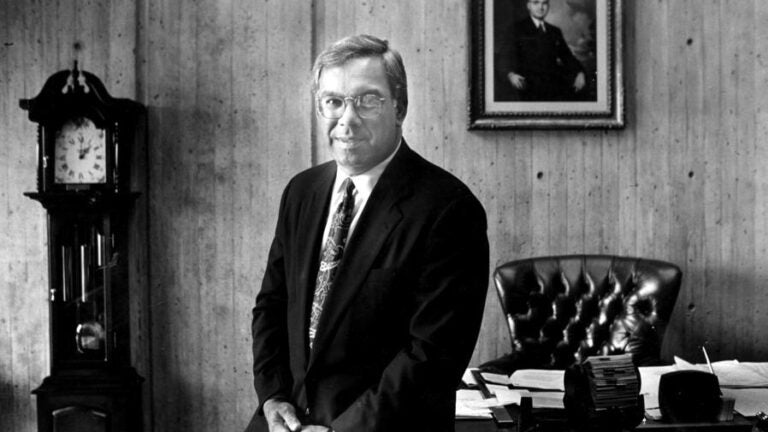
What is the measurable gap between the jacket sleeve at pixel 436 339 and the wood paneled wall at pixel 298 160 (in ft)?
6.17

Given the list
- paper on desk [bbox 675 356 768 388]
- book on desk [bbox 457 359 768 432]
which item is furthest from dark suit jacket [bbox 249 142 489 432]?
paper on desk [bbox 675 356 768 388]

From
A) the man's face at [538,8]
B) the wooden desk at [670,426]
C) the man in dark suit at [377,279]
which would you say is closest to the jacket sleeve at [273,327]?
the man in dark suit at [377,279]

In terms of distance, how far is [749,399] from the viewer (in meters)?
2.32

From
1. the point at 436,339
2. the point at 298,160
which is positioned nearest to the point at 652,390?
the point at 436,339

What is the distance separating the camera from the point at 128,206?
346 centimetres

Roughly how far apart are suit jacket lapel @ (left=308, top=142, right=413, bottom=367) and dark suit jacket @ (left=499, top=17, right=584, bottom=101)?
6.31ft

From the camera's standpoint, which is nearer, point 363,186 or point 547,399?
point 363,186

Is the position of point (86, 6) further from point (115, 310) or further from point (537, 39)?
point (537, 39)

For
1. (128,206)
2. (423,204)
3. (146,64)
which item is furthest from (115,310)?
(423,204)

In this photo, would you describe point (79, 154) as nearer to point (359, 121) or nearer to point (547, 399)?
point (359, 121)

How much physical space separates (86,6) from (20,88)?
48cm

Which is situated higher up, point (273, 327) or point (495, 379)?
point (273, 327)

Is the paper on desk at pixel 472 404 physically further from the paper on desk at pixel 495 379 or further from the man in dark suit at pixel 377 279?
the man in dark suit at pixel 377 279

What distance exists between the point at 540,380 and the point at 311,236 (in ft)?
3.15
